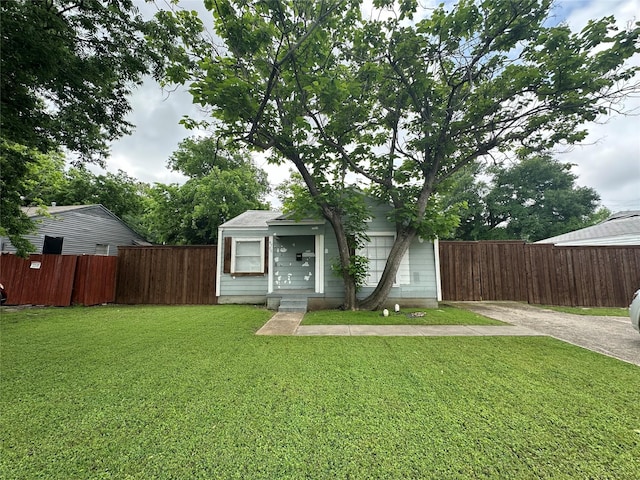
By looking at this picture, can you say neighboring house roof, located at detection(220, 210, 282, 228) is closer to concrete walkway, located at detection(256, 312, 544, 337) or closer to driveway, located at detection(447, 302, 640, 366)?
concrete walkway, located at detection(256, 312, 544, 337)

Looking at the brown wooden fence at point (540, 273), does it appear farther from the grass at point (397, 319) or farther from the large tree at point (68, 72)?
the large tree at point (68, 72)

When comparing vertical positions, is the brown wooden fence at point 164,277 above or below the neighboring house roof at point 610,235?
below

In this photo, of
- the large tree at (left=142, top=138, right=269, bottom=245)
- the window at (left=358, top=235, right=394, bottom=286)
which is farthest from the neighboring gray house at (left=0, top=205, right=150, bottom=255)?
the window at (left=358, top=235, right=394, bottom=286)

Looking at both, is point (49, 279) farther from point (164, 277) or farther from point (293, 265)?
point (293, 265)

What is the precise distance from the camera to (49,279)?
813cm

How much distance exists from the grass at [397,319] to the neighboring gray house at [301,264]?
45.7 inches

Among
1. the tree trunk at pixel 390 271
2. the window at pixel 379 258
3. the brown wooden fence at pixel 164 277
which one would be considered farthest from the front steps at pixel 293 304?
the brown wooden fence at pixel 164 277

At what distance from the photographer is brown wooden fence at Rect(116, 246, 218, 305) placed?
9.25 meters

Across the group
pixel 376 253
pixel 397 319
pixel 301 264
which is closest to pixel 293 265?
pixel 301 264

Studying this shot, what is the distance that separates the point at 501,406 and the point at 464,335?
2.62m

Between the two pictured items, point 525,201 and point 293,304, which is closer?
point 293,304

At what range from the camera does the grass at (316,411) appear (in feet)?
5.53

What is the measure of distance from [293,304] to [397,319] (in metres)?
3.01

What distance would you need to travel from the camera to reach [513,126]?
7.21 m
